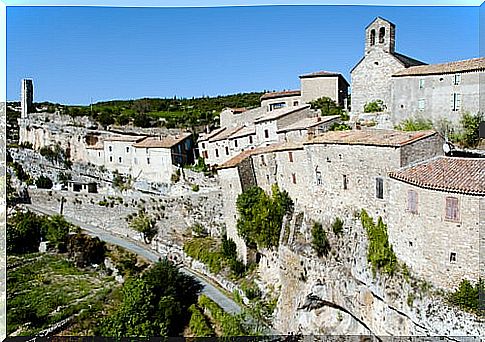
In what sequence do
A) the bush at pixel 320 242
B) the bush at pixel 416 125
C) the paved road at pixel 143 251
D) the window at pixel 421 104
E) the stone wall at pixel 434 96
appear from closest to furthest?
the stone wall at pixel 434 96
the bush at pixel 320 242
the bush at pixel 416 125
the window at pixel 421 104
the paved road at pixel 143 251

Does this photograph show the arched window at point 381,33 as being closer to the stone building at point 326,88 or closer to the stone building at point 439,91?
the stone building at point 439,91

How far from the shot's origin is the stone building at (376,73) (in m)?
6.29

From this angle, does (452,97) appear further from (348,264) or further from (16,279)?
(16,279)

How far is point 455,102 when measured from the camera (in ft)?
17.1

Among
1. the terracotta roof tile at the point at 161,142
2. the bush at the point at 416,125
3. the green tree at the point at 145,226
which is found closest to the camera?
the bush at the point at 416,125

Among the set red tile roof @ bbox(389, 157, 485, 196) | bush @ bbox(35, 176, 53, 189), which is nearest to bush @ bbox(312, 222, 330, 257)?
red tile roof @ bbox(389, 157, 485, 196)

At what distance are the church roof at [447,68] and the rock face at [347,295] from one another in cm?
151

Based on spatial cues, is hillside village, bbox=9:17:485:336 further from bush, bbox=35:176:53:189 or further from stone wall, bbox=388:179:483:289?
bush, bbox=35:176:53:189

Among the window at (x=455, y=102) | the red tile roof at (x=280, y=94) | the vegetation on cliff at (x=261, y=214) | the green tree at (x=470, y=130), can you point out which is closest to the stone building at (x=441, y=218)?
the green tree at (x=470, y=130)

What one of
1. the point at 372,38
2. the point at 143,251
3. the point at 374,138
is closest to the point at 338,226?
the point at 374,138

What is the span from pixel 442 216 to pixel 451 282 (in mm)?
405

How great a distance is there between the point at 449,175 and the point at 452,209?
24cm

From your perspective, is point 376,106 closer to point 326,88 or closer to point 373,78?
point 373,78

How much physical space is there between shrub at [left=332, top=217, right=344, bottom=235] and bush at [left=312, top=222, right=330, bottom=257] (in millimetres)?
150
